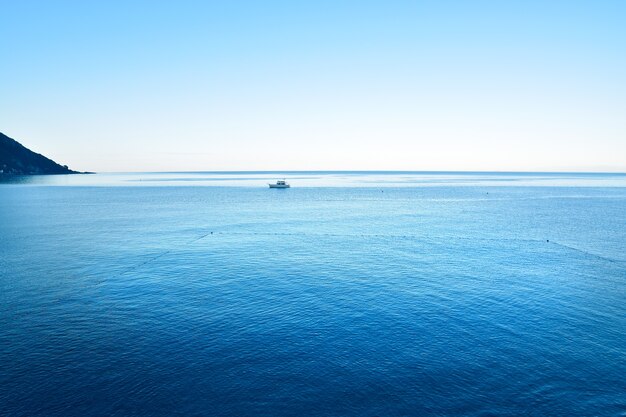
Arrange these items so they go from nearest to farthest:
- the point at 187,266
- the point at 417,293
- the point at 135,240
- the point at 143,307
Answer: the point at 143,307 → the point at 417,293 → the point at 187,266 → the point at 135,240

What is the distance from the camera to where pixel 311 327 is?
48250 mm

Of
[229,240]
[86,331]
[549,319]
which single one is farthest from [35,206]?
[549,319]

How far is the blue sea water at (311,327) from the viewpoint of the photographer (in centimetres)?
3400

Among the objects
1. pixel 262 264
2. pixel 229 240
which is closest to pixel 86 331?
pixel 262 264

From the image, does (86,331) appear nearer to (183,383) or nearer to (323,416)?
(183,383)

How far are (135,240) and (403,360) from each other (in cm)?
8419

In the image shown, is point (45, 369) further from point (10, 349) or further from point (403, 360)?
point (403, 360)

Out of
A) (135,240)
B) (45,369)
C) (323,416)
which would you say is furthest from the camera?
(135,240)

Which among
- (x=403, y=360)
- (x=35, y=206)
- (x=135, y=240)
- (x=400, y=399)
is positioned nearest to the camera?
(x=400, y=399)

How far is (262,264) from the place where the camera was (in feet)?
257

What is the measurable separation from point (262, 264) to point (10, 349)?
1713 inches

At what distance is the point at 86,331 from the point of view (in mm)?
45750

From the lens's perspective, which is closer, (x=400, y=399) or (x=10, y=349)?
(x=400, y=399)

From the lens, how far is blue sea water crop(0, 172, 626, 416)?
112 ft
